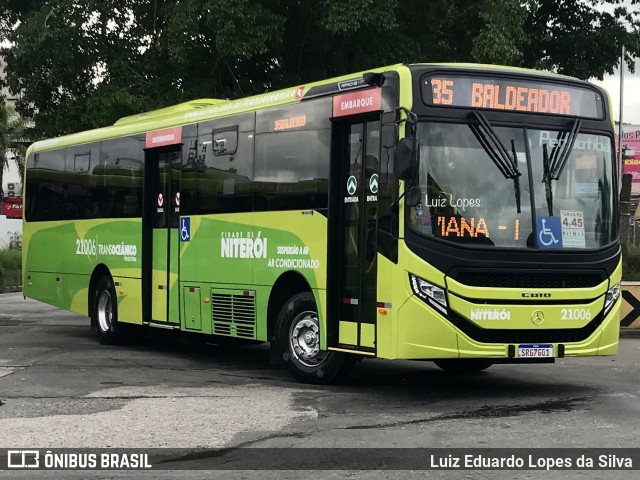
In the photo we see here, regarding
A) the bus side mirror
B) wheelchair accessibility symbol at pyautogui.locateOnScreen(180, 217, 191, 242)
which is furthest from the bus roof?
wheelchair accessibility symbol at pyautogui.locateOnScreen(180, 217, 191, 242)

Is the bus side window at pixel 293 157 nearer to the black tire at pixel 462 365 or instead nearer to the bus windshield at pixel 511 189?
the bus windshield at pixel 511 189

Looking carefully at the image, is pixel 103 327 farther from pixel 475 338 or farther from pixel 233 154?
pixel 475 338

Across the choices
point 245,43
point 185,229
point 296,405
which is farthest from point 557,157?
point 245,43

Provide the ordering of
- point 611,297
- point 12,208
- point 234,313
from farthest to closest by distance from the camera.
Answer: point 12,208 → point 234,313 → point 611,297

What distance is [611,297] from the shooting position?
12086 millimetres

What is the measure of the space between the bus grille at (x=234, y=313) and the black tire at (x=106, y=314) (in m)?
3.26

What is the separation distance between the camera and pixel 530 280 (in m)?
11.5

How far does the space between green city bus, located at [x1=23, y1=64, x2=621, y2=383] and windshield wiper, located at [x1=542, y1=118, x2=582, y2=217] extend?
2 centimetres

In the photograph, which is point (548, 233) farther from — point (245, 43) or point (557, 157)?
point (245, 43)

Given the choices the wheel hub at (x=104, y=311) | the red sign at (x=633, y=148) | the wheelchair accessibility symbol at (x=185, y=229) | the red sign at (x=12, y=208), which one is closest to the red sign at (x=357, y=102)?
the wheelchair accessibility symbol at (x=185, y=229)

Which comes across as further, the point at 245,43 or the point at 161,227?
the point at 245,43

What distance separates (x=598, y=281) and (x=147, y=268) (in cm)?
684

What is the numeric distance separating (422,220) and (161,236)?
→ 5.76 m

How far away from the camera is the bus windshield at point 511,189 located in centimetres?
1130
